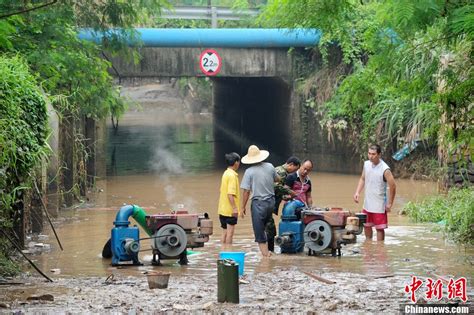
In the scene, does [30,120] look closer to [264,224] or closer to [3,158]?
[3,158]

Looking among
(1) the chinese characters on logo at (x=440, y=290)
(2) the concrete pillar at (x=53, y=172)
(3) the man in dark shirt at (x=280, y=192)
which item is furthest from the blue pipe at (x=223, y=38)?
(1) the chinese characters on logo at (x=440, y=290)

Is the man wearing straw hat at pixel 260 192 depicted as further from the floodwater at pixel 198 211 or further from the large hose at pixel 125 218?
the large hose at pixel 125 218

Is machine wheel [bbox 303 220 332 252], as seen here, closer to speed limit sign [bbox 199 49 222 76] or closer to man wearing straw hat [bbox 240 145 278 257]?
man wearing straw hat [bbox 240 145 278 257]

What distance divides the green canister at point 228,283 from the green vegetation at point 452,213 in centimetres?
518

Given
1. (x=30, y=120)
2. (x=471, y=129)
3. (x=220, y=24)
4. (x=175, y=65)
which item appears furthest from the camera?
(x=220, y=24)

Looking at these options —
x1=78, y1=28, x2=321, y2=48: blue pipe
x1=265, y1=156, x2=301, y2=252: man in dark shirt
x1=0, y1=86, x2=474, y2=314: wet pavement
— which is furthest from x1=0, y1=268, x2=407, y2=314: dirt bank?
x1=78, y1=28, x2=321, y2=48: blue pipe

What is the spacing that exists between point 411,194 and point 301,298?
14.0 m

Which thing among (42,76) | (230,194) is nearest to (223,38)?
(42,76)

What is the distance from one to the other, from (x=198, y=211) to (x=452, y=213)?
22.7 ft

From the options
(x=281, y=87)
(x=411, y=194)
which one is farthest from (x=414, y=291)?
(x=281, y=87)

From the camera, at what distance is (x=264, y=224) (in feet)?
48.6

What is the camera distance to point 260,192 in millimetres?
Answer: 14773

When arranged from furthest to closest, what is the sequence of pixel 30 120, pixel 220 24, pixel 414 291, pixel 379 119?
pixel 220 24 < pixel 379 119 < pixel 30 120 < pixel 414 291

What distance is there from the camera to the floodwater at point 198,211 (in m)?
13.9
